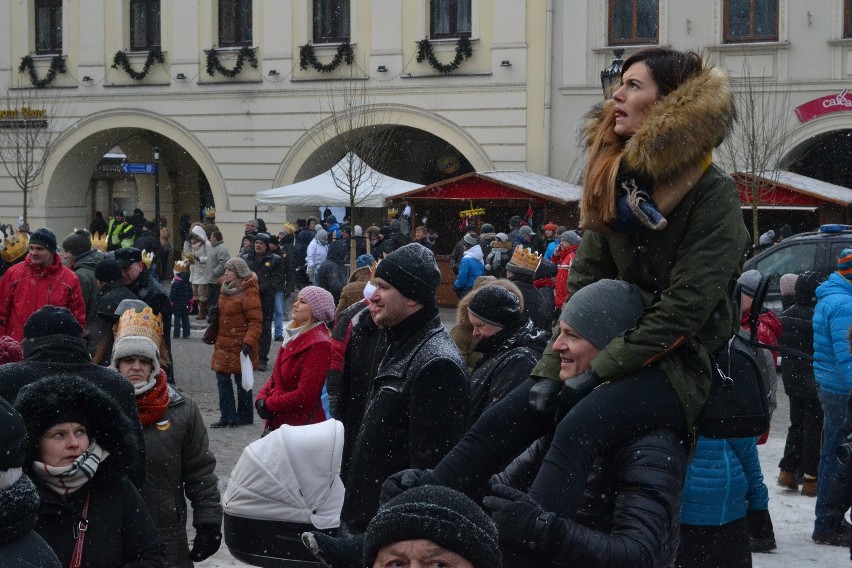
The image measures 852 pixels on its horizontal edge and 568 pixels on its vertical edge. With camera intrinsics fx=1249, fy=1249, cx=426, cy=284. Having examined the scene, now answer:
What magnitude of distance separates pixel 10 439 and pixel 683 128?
6.45 feet

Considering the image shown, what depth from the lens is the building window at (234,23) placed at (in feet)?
99.5

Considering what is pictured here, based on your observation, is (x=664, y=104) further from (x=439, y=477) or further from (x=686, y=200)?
(x=439, y=477)

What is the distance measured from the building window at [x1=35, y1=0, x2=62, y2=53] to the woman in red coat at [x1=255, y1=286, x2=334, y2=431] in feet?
86.6

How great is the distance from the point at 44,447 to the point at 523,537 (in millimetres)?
1950

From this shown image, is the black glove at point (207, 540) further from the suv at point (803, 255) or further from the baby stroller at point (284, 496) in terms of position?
the suv at point (803, 255)

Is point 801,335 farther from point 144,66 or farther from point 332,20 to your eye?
point 144,66

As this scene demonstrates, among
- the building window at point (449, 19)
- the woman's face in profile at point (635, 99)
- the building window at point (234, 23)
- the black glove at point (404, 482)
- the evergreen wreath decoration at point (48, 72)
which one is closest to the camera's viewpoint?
the black glove at point (404, 482)

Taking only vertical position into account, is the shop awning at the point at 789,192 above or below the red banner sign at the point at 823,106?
below

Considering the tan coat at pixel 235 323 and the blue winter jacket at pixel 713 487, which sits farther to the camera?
the tan coat at pixel 235 323

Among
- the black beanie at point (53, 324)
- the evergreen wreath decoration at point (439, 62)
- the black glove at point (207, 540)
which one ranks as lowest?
the black glove at point (207, 540)

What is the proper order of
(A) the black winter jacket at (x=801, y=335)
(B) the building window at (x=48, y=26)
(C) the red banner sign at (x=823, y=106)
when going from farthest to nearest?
1. (B) the building window at (x=48, y=26)
2. (C) the red banner sign at (x=823, y=106)
3. (A) the black winter jacket at (x=801, y=335)

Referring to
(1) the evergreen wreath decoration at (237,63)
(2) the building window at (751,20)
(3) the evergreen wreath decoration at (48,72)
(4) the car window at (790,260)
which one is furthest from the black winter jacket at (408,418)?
(3) the evergreen wreath decoration at (48,72)

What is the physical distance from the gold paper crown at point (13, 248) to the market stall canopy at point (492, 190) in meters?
11.5

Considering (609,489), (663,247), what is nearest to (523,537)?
(609,489)
